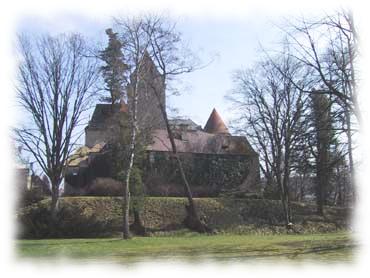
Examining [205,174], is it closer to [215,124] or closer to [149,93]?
[149,93]

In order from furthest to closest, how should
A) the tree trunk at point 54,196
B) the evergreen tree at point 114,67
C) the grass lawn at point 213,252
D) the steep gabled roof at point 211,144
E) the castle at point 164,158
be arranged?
the steep gabled roof at point 211,144, the castle at point 164,158, the tree trunk at point 54,196, the evergreen tree at point 114,67, the grass lawn at point 213,252

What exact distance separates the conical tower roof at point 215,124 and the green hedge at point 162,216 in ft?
89.6

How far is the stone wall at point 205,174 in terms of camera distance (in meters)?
45.5

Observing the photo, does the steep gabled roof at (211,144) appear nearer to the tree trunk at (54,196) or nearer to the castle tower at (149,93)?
the castle tower at (149,93)

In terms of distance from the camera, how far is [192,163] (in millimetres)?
51438

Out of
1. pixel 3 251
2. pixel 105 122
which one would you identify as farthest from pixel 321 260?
pixel 105 122

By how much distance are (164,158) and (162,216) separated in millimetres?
12110

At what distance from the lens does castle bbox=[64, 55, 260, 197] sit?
113 feet

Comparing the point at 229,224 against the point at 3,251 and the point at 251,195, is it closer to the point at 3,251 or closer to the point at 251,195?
the point at 251,195

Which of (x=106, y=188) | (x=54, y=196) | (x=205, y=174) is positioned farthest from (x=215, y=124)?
(x=54, y=196)

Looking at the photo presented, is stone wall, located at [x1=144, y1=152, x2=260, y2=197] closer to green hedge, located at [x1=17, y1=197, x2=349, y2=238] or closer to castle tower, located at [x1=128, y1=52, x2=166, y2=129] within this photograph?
green hedge, located at [x1=17, y1=197, x2=349, y2=238]

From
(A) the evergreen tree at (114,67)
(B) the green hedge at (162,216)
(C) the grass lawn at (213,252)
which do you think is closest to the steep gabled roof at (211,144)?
(B) the green hedge at (162,216)

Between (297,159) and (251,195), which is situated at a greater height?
(297,159)

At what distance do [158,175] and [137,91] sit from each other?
58.6 ft
